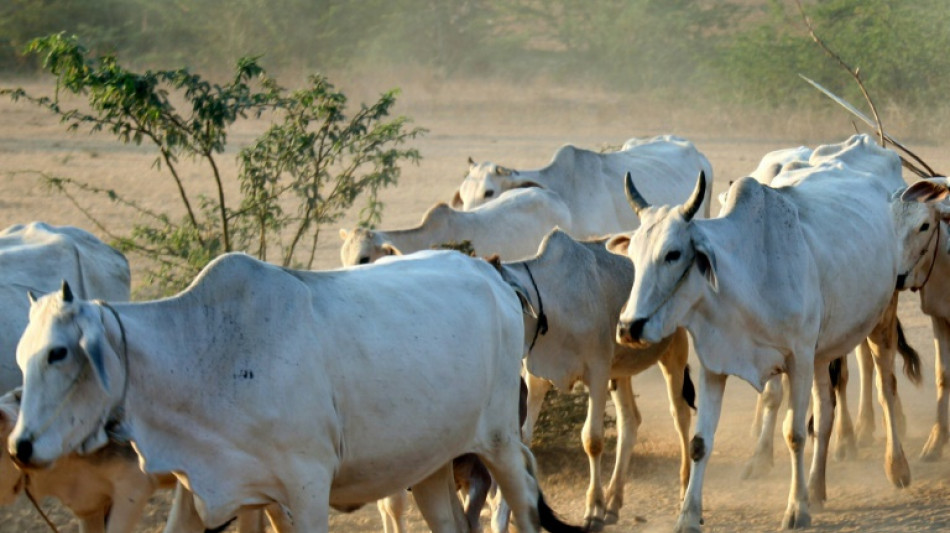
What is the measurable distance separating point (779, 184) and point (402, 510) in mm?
3280

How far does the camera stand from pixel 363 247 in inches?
344

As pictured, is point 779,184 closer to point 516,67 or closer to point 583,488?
point 583,488

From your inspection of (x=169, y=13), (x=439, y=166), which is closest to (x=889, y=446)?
(x=439, y=166)

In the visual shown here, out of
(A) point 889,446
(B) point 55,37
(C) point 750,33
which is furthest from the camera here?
(C) point 750,33

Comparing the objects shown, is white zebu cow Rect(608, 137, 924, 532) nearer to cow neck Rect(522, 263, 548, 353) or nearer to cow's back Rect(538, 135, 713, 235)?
cow neck Rect(522, 263, 548, 353)

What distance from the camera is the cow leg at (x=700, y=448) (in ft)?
22.3

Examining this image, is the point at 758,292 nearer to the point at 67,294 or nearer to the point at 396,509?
the point at 396,509

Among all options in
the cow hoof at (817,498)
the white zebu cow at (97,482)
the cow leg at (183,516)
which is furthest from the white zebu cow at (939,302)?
the white zebu cow at (97,482)

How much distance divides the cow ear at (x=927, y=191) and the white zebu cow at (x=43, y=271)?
4.21 metres

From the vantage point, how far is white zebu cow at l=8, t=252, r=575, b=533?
468 centimetres

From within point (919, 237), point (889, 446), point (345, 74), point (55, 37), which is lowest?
point (345, 74)

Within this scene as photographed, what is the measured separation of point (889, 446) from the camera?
26.3ft

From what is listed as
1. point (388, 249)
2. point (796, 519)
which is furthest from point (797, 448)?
point (388, 249)

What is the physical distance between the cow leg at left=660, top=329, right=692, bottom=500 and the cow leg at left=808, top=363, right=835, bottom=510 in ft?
2.20
